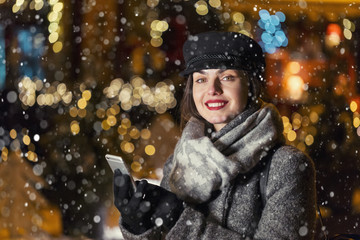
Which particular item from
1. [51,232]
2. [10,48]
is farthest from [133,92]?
[51,232]

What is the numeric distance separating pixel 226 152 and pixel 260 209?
24cm

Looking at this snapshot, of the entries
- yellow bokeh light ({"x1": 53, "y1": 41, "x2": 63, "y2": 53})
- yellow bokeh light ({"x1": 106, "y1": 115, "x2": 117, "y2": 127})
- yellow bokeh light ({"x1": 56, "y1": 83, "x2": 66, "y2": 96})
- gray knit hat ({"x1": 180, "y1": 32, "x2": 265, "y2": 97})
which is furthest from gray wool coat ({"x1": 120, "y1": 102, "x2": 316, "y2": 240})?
yellow bokeh light ({"x1": 53, "y1": 41, "x2": 63, "y2": 53})

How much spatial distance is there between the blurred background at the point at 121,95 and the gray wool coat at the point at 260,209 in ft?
10.2

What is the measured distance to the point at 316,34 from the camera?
576cm

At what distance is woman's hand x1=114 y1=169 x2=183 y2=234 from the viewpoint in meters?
1.71

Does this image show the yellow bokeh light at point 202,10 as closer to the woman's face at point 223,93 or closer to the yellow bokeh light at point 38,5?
the yellow bokeh light at point 38,5

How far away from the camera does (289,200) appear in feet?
5.25

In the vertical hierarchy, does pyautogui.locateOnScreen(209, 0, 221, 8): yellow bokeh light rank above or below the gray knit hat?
below

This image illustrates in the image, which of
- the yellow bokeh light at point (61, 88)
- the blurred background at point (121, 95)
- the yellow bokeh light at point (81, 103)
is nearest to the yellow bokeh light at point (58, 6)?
the blurred background at point (121, 95)

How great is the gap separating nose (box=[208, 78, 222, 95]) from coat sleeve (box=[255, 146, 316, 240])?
341 mm

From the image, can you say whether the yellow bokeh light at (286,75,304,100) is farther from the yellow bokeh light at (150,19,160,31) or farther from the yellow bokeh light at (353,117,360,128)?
the yellow bokeh light at (150,19,160,31)

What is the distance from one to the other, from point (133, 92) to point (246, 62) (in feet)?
13.6

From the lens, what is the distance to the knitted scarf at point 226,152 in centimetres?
172

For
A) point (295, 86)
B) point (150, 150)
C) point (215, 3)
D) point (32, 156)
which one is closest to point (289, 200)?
point (150, 150)
